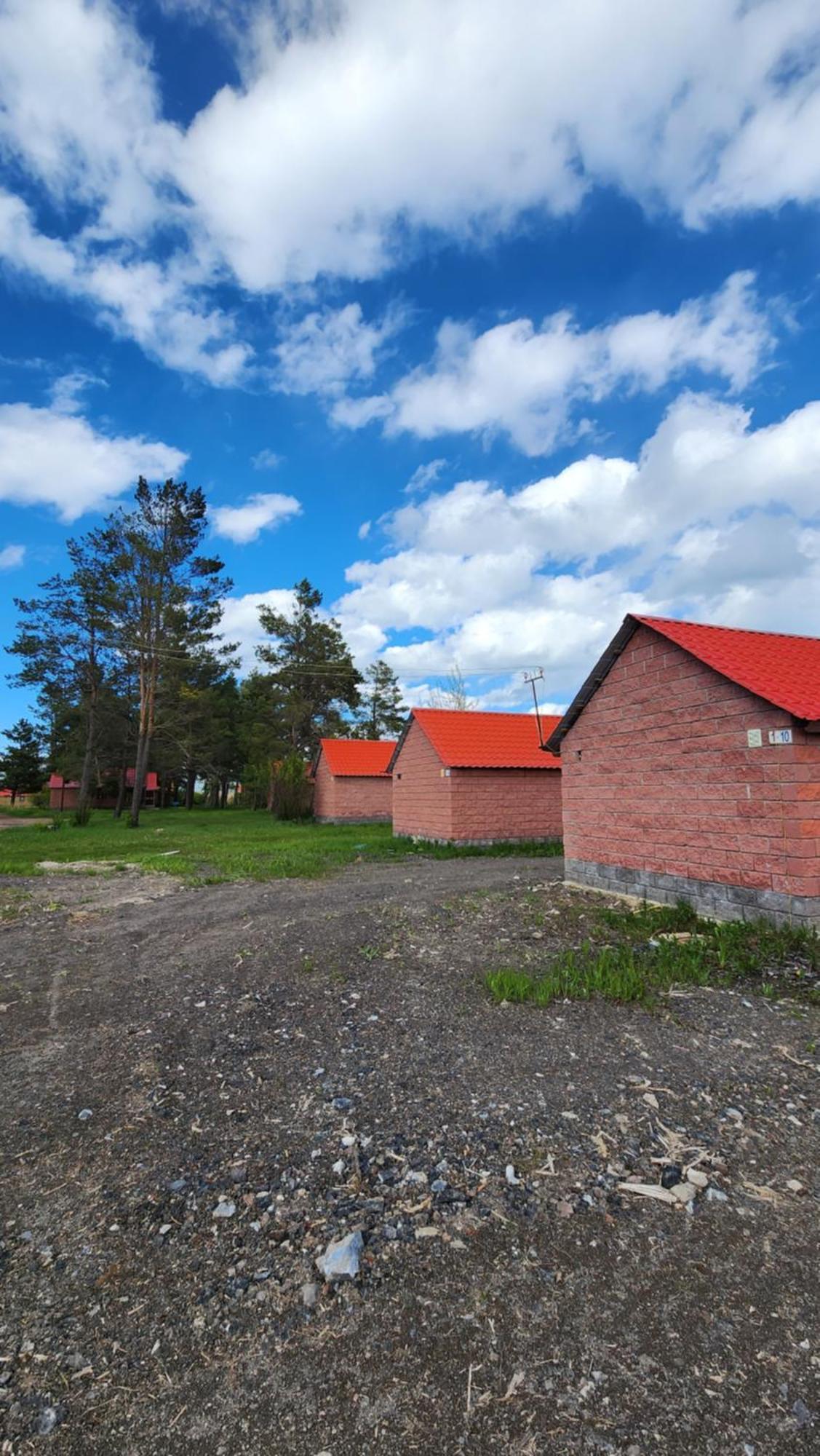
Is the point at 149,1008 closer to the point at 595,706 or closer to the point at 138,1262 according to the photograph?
the point at 138,1262

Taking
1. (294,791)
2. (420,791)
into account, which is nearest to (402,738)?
(420,791)

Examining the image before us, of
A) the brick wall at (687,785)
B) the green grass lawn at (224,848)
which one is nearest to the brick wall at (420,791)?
the green grass lawn at (224,848)

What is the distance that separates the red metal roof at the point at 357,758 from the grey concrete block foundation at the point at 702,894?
56.3 feet

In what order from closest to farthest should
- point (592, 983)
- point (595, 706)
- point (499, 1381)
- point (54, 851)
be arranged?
1. point (499, 1381)
2. point (592, 983)
3. point (595, 706)
4. point (54, 851)

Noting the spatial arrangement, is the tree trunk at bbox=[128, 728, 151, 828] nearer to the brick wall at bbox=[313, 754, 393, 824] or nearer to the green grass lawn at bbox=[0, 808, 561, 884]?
the green grass lawn at bbox=[0, 808, 561, 884]

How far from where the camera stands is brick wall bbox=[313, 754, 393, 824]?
1137 inches

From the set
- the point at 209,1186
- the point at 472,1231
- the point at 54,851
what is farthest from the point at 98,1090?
the point at 54,851

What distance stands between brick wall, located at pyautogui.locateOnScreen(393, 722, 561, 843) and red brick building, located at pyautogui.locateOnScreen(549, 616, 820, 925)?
6597 millimetres

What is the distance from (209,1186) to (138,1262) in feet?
1.58

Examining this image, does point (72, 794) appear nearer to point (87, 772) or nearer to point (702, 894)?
point (87, 772)

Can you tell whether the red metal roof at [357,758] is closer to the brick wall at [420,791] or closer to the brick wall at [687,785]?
the brick wall at [420,791]

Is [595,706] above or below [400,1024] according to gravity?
above

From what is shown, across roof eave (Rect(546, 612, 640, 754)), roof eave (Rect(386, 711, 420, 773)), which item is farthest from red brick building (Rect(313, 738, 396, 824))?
roof eave (Rect(546, 612, 640, 754))

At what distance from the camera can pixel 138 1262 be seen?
8.28 ft
